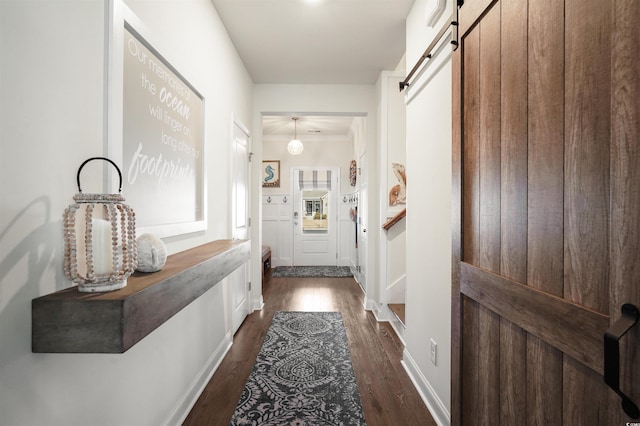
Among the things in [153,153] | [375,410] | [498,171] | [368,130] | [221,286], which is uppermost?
[368,130]

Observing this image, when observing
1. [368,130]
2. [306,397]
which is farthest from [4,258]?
[368,130]

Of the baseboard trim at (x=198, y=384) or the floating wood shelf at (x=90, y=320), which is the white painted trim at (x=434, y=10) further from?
the baseboard trim at (x=198, y=384)

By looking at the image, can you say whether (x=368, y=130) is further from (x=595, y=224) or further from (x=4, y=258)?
(x=4, y=258)

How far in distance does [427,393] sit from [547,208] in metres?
1.58

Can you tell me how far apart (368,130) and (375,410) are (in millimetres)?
2939

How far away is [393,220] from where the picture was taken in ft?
10.6

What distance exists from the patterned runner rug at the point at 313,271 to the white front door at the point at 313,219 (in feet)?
0.72

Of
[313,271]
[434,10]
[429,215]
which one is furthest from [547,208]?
[313,271]

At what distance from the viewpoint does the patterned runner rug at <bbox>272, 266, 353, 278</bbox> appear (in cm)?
564

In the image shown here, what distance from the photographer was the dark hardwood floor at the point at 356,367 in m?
1.84

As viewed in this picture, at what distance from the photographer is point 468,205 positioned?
1255 mm

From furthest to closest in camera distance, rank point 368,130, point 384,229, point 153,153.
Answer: point 368,130 < point 384,229 < point 153,153

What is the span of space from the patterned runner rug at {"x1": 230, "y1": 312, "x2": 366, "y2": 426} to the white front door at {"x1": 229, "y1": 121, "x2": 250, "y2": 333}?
41 cm

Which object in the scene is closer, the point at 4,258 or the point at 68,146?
the point at 4,258
